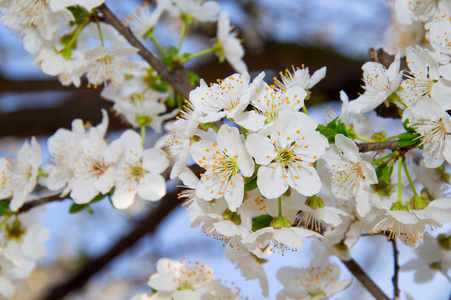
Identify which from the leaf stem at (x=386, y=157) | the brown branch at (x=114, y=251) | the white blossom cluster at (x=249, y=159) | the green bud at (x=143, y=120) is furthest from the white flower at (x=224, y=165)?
the brown branch at (x=114, y=251)

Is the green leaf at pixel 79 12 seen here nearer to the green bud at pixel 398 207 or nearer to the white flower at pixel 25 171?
the white flower at pixel 25 171

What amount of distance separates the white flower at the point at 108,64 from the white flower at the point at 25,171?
0.23m

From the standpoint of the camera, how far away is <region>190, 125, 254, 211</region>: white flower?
0.78 meters

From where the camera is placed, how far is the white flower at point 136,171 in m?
1.13

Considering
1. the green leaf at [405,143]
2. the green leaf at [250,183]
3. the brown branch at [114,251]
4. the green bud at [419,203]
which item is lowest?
the brown branch at [114,251]

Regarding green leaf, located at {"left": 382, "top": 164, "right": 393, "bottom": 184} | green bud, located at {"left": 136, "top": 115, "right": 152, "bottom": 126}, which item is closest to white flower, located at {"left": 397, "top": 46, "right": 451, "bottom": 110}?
green leaf, located at {"left": 382, "top": 164, "right": 393, "bottom": 184}

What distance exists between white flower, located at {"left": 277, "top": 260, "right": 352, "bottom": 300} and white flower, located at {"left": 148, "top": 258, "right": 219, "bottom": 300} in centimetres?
18

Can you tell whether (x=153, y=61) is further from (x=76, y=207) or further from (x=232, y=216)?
(x=232, y=216)

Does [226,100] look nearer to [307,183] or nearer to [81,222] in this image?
[307,183]

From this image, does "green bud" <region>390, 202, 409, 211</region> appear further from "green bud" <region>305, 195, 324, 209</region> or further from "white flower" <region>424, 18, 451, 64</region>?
"white flower" <region>424, 18, 451, 64</region>

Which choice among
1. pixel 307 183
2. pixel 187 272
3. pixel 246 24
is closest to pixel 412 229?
pixel 307 183

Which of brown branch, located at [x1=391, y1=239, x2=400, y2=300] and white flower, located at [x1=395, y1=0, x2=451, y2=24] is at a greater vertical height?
white flower, located at [x1=395, y1=0, x2=451, y2=24]

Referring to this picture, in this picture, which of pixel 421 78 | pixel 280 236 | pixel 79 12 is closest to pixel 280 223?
pixel 280 236

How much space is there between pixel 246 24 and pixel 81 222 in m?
1.92
